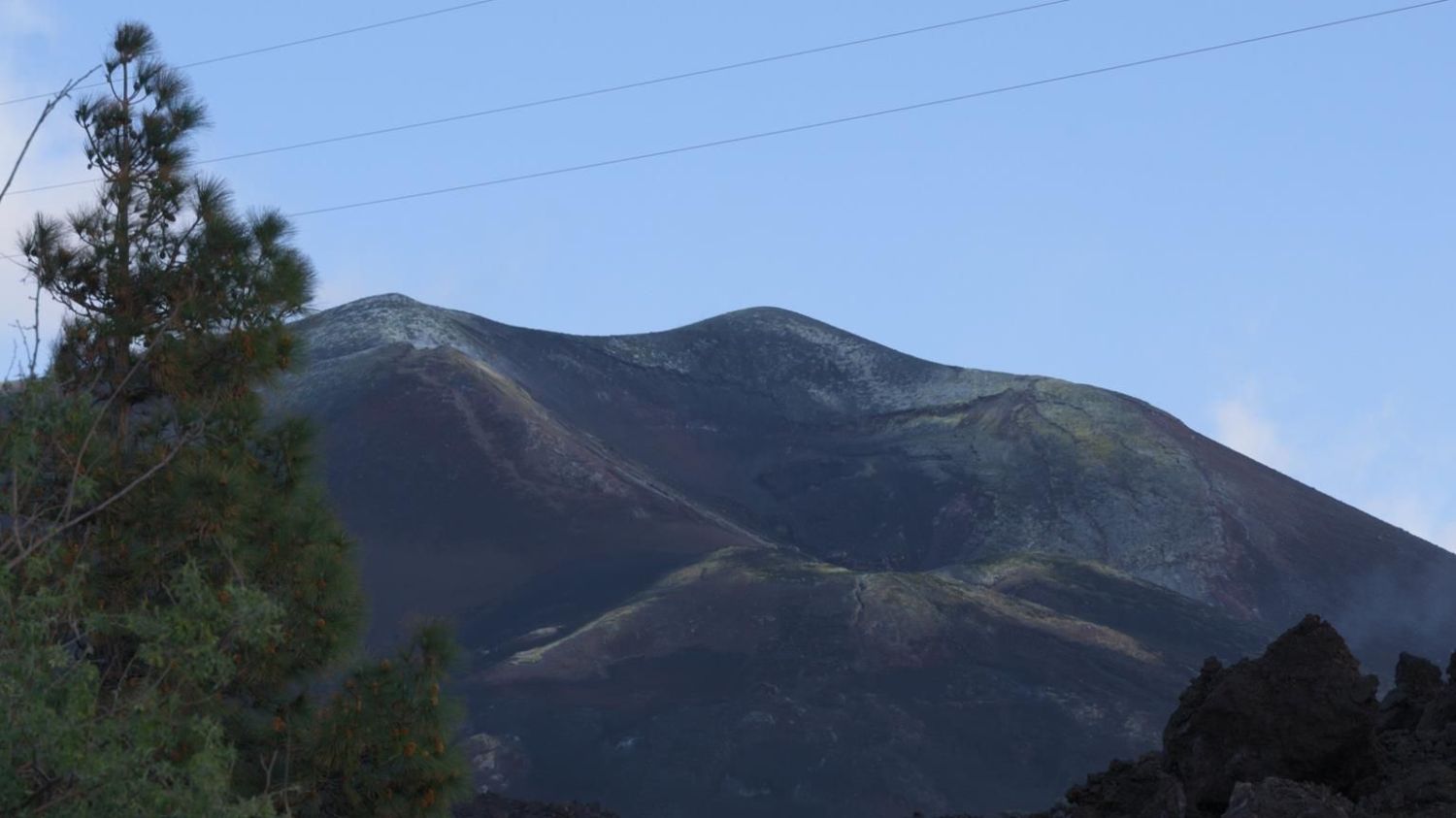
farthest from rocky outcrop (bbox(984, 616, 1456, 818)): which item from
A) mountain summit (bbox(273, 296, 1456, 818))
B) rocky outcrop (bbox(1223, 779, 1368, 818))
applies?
mountain summit (bbox(273, 296, 1456, 818))

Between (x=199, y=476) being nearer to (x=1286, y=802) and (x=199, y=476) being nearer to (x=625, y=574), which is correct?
(x=1286, y=802)

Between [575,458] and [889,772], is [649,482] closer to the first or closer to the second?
[575,458]

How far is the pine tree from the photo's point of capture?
418 inches

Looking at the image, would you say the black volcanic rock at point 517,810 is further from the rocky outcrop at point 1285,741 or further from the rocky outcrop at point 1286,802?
the rocky outcrop at point 1286,802

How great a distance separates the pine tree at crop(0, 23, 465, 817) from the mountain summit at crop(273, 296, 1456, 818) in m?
1.21

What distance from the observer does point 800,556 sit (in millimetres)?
58062

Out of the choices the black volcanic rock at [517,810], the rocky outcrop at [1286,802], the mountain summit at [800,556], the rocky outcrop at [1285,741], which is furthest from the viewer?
the mountain summit at [800,556]

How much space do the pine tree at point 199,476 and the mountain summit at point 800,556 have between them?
121 cm

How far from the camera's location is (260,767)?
11469 mm

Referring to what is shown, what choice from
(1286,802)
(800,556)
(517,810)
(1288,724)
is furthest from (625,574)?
(1286,802)

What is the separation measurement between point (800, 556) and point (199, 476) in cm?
4748

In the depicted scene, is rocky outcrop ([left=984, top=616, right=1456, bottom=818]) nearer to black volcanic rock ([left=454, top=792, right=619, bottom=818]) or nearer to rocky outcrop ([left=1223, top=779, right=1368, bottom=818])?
rocky outcrop ([left=1223, top=779, right=1368, bottom=818])

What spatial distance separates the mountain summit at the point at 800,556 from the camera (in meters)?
41.5

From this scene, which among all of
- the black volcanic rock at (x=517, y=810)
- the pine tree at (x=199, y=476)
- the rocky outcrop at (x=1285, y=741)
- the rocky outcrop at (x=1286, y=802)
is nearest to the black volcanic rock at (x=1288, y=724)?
the rocky outcrop at (x=1285, y=741)
